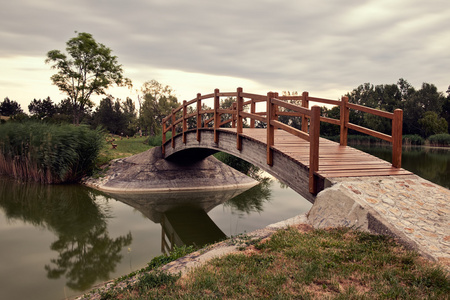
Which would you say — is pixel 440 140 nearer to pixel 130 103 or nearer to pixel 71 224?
pixel 71 224

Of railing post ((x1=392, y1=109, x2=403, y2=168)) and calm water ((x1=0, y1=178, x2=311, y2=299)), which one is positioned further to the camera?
railing post ((x1=392, y1=109, x2=403, y2=168))

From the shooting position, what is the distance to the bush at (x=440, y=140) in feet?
133

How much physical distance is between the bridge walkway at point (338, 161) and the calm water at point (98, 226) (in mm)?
2892

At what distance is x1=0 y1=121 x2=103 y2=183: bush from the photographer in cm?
1534

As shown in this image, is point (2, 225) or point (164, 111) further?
point (164, 111)

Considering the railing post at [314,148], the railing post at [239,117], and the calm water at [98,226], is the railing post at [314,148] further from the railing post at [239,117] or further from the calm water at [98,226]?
the calm water at [98,226]

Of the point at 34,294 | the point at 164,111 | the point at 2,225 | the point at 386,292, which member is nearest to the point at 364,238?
the point at 386,292

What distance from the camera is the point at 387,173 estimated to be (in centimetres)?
653

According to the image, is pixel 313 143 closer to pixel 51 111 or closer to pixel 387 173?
pixel 387 173

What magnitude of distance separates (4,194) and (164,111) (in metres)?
25.8

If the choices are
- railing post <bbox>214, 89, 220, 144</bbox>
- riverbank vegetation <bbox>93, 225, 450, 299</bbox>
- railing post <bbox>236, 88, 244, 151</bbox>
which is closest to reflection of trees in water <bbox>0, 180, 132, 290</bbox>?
riverbank vegetation <bbox>93, 225, 450, 299</bbox>

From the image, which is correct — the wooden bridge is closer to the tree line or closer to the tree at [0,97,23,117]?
the tree line

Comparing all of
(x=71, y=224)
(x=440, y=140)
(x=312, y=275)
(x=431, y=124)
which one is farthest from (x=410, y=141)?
(x=312, y=275)

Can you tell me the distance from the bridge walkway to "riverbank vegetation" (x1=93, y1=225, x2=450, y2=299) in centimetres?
188
